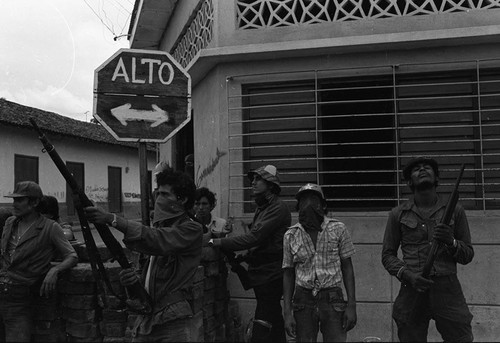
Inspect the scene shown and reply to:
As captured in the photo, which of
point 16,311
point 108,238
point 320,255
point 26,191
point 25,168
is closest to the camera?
point 108,238

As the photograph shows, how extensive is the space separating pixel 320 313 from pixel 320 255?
0.41m

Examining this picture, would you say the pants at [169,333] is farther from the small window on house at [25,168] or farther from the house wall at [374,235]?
the small window on house at [25,168]

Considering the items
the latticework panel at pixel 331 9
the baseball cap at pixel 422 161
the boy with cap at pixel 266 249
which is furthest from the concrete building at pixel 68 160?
the baseball cap at pixel 422 161

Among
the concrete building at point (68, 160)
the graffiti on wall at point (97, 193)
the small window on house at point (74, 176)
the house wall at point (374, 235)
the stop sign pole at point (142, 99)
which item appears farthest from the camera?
the graffiti on wall at point (97, 193)

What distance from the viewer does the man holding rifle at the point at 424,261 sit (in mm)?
3715

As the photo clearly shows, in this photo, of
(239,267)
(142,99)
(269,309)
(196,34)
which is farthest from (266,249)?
(196,34)

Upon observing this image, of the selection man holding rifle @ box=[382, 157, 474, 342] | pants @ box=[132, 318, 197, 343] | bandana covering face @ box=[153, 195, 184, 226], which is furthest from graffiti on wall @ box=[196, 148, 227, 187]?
pants @ box=[132, 318, 197, 343]

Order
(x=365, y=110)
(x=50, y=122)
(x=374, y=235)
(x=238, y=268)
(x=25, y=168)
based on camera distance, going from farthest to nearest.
→ (x=50, y=122), (x=25, y=168), (x=365, y=110), (x=374, y=235), (x=238, y=268)

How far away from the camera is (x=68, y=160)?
2270 cm

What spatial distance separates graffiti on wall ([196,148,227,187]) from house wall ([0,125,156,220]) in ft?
43.7

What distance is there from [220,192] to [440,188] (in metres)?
2.33

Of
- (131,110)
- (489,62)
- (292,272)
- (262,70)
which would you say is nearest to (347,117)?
(262,70)

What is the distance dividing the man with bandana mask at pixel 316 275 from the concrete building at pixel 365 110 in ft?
5.24

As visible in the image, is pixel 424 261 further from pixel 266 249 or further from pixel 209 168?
pixel 209 168
